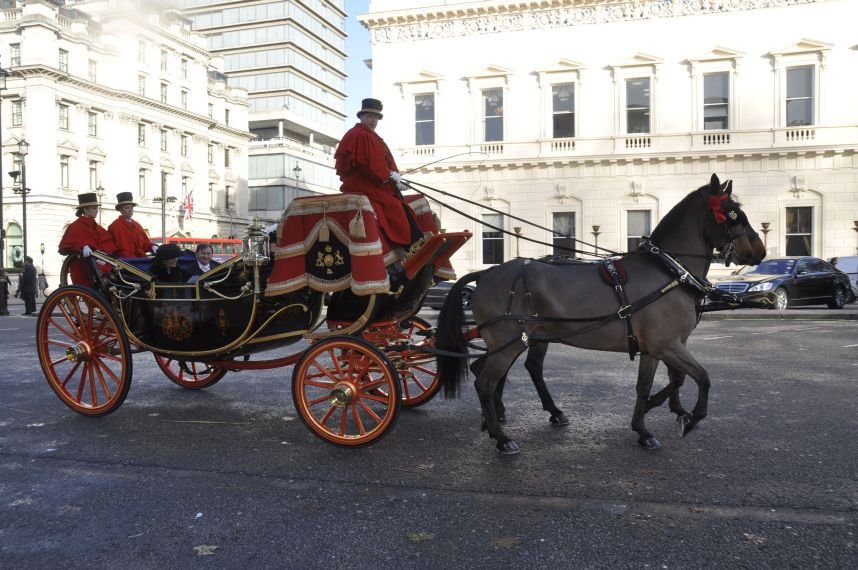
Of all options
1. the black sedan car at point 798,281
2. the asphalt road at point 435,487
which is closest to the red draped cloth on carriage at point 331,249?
the asphalt road at point 435,487

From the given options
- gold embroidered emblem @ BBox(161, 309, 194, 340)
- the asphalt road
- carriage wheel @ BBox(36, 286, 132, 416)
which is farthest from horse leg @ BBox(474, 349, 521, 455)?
carriage wheel @ BBox(36, 286, 132, 416)

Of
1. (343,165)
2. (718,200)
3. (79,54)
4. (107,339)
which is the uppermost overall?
(79,54)

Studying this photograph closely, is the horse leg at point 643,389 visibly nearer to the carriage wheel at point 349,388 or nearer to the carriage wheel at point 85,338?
the carriage wheel at point 349,388

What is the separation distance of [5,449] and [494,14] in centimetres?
2945

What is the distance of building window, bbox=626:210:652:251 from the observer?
30.1 metres

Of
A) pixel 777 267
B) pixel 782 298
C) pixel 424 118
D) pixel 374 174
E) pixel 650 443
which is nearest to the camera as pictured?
pixel 650 443

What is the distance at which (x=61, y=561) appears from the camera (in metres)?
3.44

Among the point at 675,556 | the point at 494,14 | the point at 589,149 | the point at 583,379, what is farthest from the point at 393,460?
the point at 494,14

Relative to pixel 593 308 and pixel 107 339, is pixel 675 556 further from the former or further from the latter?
pixel 107 339

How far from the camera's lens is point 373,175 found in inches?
236

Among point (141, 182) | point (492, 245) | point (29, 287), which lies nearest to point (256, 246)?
point (29, 287)

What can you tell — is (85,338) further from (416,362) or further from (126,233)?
(416,362)

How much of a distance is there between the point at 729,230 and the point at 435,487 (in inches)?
121

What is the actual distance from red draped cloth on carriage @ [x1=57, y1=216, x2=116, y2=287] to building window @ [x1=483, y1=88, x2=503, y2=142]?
25.5 meters
